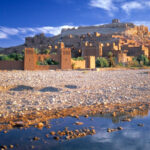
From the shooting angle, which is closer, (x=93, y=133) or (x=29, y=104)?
(x=93, y=133)

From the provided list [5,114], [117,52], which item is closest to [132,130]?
[5,114]

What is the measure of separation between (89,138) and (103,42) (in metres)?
50.8

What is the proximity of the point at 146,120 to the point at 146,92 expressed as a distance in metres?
4.20

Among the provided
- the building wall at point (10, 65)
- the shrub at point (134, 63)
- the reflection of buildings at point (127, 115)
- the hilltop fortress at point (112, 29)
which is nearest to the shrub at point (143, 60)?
the shrub at point (134, 63)

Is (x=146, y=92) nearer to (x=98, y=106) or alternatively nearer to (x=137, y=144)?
(x=98, y=106)

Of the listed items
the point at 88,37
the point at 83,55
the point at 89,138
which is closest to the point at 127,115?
the point at 89,138

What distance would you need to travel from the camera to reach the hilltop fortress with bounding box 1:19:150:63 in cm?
3831

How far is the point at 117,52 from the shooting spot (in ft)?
116

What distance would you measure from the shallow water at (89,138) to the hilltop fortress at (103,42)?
27.2m

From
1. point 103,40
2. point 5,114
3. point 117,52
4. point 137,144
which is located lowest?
point 137,144

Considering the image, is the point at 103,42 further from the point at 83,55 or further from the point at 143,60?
the point at 143,60

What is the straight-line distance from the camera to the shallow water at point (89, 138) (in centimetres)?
500

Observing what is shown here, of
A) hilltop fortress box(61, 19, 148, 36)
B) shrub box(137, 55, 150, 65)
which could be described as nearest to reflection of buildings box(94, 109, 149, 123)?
shrub box(137, 55, 150, 65)

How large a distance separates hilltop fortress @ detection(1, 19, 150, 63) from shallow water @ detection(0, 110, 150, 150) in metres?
27.2
